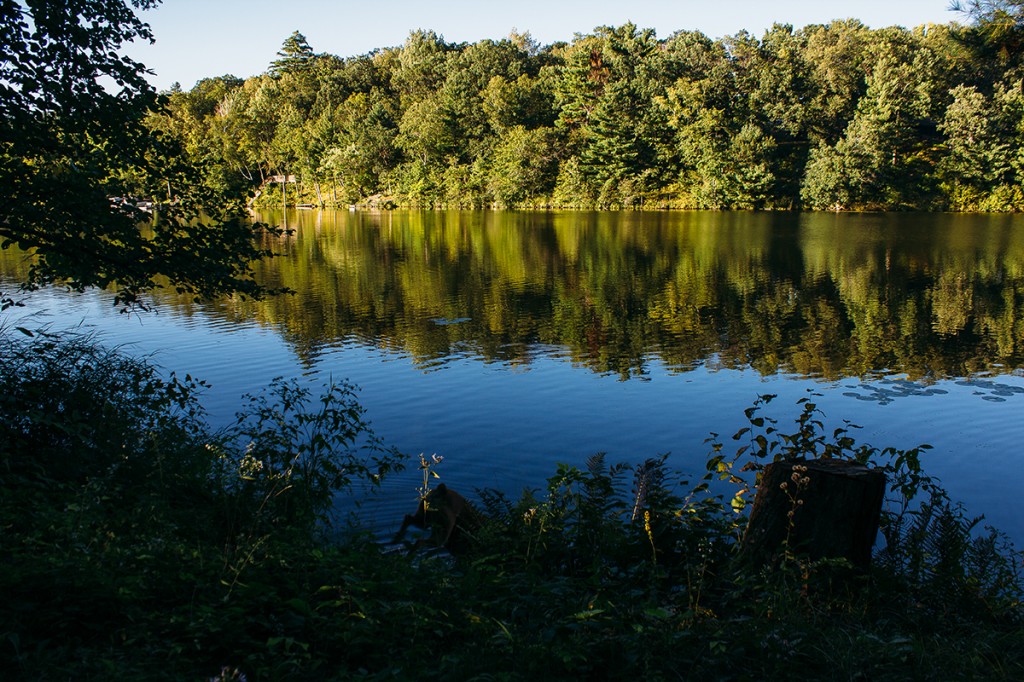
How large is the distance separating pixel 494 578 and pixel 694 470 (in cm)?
615

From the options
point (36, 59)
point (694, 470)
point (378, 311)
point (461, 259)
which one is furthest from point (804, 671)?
point (461, 259)

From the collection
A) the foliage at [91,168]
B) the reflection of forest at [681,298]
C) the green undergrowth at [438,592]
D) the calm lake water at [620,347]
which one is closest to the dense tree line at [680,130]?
the reflection of forest at [681,298]

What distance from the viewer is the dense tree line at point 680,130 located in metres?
75.8

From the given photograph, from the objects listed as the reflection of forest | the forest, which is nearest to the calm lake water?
the reflection of forest

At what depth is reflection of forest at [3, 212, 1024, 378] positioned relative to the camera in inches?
802

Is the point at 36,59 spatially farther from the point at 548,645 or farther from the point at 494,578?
the point at 548,645

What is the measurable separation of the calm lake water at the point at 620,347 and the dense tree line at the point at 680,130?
117ft

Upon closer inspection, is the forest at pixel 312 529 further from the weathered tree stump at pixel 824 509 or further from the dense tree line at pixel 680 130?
the dense tree line at pixel 680 130

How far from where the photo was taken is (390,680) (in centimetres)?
446

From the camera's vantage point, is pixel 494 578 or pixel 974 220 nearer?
pixel 494 578

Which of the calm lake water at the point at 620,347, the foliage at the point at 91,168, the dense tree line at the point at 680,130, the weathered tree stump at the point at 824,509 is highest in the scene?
the dense tree line at the point at 680,130

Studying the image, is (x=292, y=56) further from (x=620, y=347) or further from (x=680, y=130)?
(x=620, y=347)

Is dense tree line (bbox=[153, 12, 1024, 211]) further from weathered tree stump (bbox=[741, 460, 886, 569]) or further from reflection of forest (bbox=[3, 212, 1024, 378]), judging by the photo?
weathered tree stump (bbox=[741, 460, 886, 569])

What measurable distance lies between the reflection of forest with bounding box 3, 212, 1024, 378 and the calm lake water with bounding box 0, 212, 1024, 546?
0.43 ft
